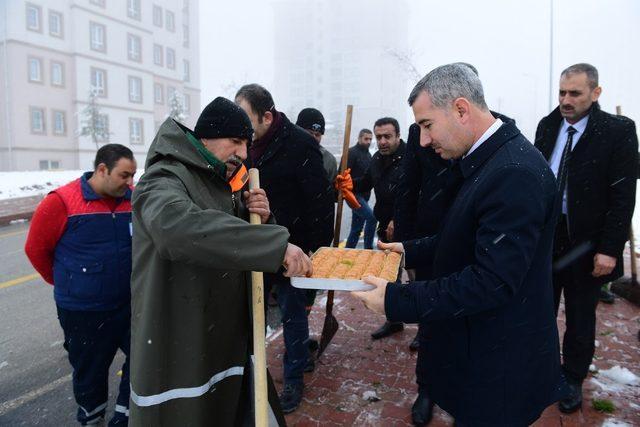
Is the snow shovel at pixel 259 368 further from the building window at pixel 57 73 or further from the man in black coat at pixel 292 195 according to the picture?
the building window at pixel 57 73

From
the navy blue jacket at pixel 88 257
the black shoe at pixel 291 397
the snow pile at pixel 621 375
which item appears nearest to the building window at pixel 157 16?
the navy blue jacket at pixel 88 257

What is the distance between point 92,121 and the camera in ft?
112

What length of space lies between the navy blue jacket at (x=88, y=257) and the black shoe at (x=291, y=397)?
135cm

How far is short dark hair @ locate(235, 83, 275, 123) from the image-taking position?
3.34 meters

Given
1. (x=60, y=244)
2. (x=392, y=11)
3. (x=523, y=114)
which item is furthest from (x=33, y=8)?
(x=392, y=11)

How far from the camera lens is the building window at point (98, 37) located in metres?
35.9

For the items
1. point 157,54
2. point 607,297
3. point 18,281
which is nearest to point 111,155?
point 18,281

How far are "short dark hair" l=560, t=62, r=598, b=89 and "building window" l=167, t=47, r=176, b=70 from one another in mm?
45094

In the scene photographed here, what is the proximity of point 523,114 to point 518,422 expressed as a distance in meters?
79.4

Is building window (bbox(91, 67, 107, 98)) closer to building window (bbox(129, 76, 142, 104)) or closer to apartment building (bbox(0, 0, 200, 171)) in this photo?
apartment building (bbox(0, 0, 200, 171))

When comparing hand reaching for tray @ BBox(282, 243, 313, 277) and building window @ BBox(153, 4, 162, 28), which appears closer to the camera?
hand reaching for tray @ BBox(282, 243, 313, 277)

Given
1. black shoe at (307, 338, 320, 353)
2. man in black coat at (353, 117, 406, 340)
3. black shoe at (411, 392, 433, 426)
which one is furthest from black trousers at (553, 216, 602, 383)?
black shoe at (307, 338, 320, 353)

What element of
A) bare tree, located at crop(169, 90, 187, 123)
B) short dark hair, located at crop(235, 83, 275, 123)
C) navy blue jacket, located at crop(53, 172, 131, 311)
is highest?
bare tree, located at crop(169, 90, 187, 123)

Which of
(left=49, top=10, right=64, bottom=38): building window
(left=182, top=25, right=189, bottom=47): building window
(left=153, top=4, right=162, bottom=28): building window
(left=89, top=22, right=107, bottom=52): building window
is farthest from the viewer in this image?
(left=182, top=25, right=189, bottom=47): building window
